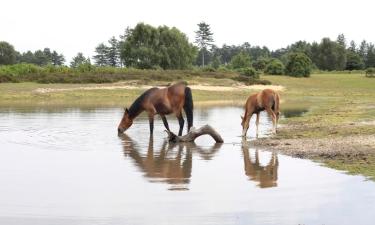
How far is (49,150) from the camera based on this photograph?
49.2ft

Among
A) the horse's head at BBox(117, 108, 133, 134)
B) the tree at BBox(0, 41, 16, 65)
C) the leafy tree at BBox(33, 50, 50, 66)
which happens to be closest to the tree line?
the tree at BBox(0, 41, 16, 65)

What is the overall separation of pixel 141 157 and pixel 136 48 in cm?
7047

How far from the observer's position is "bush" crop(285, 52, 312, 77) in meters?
71.7

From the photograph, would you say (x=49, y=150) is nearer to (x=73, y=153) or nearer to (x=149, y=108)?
(x=73, y=153)

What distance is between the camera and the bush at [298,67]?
235ft

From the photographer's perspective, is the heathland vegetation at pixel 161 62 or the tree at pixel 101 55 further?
the tree at pixel 101 55

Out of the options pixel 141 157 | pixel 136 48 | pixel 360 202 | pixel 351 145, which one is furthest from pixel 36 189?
pixel 136 48

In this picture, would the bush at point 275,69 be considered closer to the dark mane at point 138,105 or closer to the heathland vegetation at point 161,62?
the heathland vegetation at point 161,62

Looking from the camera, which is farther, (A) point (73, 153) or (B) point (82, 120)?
(B) point (82, 120)

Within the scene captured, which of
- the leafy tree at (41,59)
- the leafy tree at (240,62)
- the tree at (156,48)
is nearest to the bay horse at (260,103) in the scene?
the tree at (156,48)

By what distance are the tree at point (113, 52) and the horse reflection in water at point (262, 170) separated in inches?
4489

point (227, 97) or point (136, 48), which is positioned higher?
point (136, 48)

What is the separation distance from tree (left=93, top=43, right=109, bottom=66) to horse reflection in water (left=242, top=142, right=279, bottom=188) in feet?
389

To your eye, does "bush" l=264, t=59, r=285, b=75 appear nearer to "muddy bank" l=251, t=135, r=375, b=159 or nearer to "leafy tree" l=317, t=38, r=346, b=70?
"leafy tree" l=317, t=38, r=346, b=70
